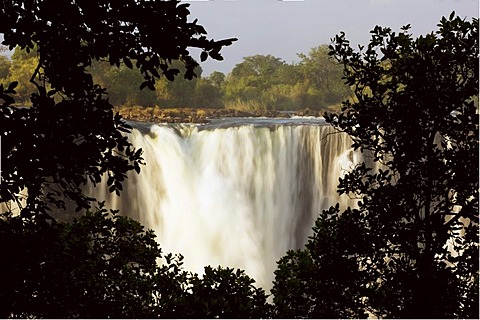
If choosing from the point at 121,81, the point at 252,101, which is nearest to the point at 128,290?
the point at 121,81

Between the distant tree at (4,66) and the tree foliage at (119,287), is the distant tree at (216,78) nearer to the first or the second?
the distant tree at (4,66)

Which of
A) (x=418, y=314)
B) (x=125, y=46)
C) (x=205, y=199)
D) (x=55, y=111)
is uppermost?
(x=125, y=46)

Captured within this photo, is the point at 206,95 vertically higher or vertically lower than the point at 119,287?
higher

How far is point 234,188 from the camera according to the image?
33.5ft

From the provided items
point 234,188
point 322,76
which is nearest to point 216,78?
point 322,76

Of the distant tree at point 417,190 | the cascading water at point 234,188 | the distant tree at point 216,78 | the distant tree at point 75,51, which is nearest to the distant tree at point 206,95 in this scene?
the distant tree at point 216,78

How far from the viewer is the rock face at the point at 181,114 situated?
11.7m

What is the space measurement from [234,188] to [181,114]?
247 centimetres

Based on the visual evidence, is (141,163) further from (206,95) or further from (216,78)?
(216,78)

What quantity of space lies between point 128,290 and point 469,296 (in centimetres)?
162

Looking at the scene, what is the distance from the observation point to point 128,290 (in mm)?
3455

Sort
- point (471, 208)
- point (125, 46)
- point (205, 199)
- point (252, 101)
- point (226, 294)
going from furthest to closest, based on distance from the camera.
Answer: point (252, 101)
point (205, 199)
point (226, 294)
point (471, 208)
point (125, 46)

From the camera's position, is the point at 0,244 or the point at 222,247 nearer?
the point at 0,244

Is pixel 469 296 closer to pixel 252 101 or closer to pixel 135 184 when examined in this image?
pixel 135 184
